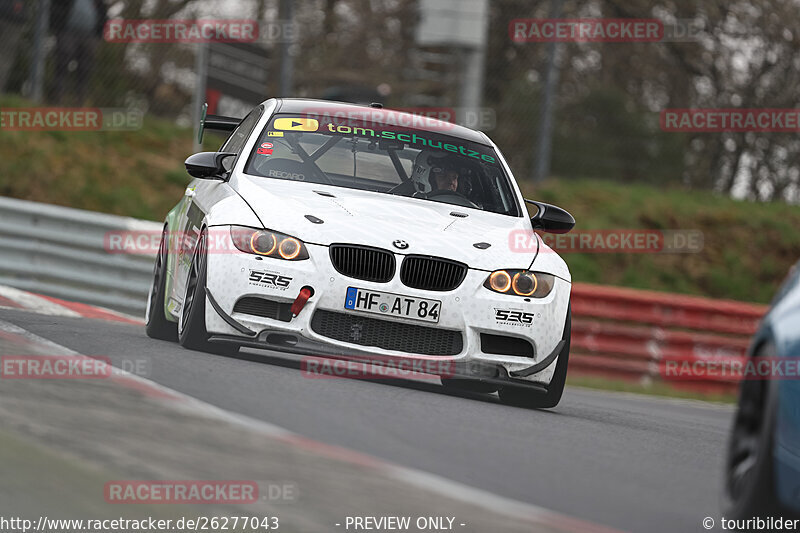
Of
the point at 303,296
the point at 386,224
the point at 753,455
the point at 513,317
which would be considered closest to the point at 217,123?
the point at 386,224

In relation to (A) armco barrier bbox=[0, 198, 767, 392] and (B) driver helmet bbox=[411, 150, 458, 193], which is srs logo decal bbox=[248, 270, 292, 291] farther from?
(A) armco barrier bbox=[0, 198, 767, 392]

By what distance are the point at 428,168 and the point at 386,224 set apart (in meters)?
1.29

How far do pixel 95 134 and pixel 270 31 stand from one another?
268 centimetres

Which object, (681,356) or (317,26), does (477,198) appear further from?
(317,26)

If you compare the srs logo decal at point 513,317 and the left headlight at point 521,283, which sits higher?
the left headlight at point 521,283

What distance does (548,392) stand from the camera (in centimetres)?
757

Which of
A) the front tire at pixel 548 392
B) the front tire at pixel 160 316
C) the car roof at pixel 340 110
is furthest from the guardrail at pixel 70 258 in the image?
the front tire at pixel 548 392

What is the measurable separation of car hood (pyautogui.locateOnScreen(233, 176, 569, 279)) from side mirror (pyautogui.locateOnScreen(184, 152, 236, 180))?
0.32 metres

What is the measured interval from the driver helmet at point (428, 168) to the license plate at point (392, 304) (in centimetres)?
146

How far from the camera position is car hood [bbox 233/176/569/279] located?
7043 millimetres

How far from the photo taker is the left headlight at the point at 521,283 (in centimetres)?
714

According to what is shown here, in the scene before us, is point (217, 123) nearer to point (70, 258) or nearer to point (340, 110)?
point (340, 110)

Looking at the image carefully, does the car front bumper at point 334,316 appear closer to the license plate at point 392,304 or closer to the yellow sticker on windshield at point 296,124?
the license plate at point 392,304

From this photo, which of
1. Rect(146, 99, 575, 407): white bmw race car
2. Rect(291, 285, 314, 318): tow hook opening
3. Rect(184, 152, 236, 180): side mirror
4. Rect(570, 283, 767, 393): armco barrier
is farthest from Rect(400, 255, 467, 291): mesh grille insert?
Rect(570, 283, 767, 393): armco barrier
